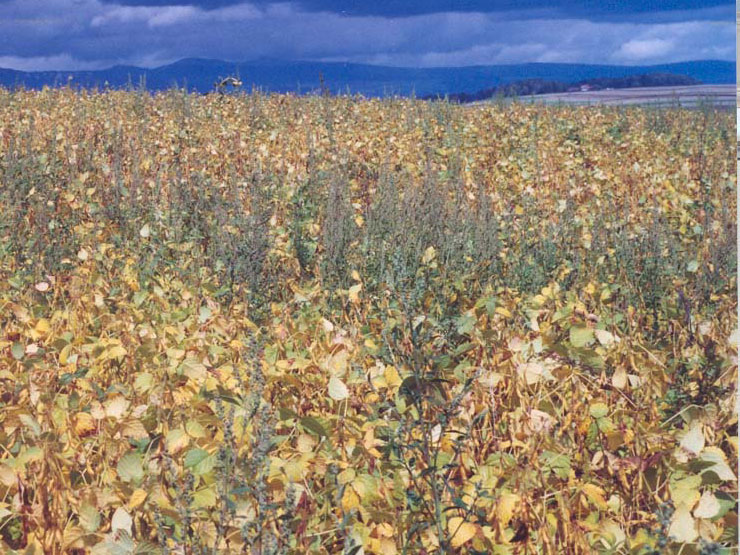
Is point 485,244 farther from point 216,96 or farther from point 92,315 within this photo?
point 216,96

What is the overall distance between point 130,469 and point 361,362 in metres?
1.01

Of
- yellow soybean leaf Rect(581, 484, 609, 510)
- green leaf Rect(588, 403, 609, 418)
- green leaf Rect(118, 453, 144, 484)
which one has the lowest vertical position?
yellow soybean leaf Rect(581, 484, 609, 510)

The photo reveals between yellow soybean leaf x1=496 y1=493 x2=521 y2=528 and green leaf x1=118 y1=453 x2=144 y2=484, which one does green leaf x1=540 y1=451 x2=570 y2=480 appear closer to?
yellow soybean leaf x1=496 y1=493 x2=521 y2=528

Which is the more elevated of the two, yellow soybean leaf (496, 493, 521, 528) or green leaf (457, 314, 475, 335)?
green leaf (457, 314, 475, 335)

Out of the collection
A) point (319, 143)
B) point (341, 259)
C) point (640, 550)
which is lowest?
point (640, 550)

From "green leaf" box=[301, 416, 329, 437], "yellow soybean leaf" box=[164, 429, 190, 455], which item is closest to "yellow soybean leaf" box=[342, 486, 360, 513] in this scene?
"green leaf" box=[301, 416, 329, 437]

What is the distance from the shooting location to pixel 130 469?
6.27 feet

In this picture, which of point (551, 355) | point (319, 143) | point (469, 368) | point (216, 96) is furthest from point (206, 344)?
point (216, 96)

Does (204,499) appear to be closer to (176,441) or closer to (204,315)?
(176,441)

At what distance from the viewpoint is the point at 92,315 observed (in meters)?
3.32

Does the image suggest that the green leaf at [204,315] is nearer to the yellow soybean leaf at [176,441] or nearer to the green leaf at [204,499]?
the yellow soybean leaf at [176,441]

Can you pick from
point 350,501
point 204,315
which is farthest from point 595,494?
point 204,315

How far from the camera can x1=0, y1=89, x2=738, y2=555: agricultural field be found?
6.07 feet

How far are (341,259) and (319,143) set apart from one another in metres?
3.16
